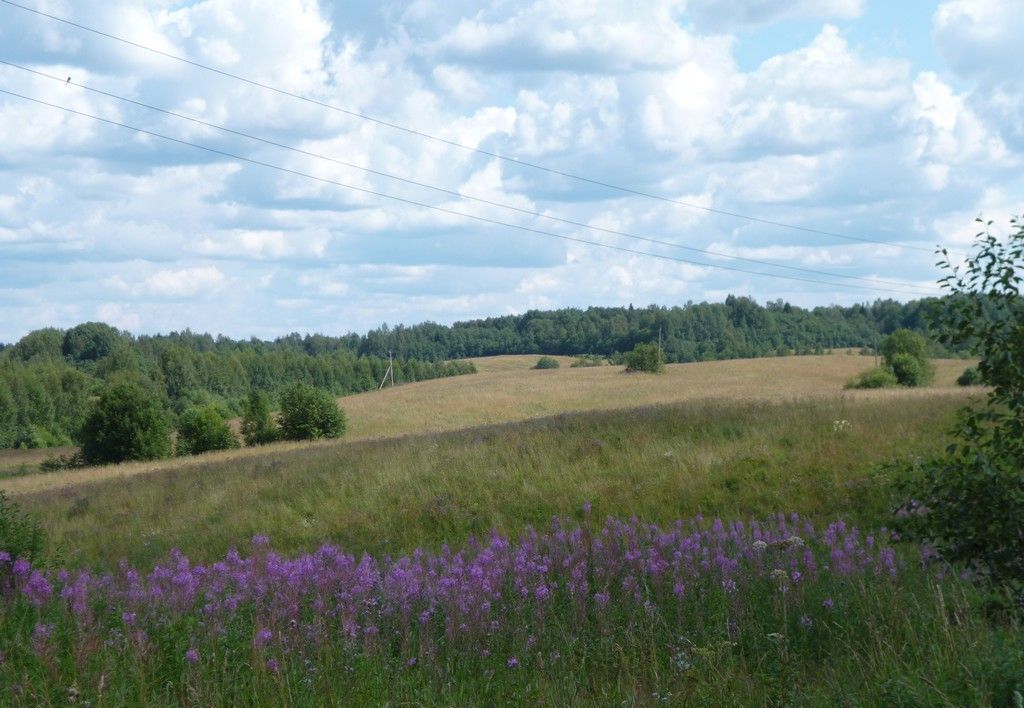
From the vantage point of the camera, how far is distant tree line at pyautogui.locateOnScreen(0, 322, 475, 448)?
107 m

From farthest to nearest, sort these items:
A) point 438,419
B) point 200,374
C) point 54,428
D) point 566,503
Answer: point 200,374 < point 54,428 < point 438,419 < point 566,503

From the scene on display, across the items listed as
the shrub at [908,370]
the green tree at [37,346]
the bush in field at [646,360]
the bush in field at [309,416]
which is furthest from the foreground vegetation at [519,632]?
the green tree at [37,346]

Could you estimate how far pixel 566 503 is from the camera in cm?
1580

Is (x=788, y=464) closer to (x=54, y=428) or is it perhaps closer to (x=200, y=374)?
(x=54, y=428)

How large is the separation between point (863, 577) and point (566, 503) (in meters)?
9.07

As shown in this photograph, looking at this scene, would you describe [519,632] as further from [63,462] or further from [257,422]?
[63,462]

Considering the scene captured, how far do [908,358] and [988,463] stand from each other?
6490 centimetres

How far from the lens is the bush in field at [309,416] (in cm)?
5475

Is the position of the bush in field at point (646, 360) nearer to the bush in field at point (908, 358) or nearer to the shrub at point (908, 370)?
the bush in field at point (908, 358)

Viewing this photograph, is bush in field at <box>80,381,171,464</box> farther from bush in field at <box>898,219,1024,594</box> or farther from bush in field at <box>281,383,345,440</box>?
bush in field at <box>898,219,1024,594</box>

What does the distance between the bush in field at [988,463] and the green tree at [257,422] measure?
54.8 meters

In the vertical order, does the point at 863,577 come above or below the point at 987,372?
below

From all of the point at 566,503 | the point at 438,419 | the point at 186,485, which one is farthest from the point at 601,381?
the point at 566,503

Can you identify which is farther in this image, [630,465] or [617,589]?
[630,465]
